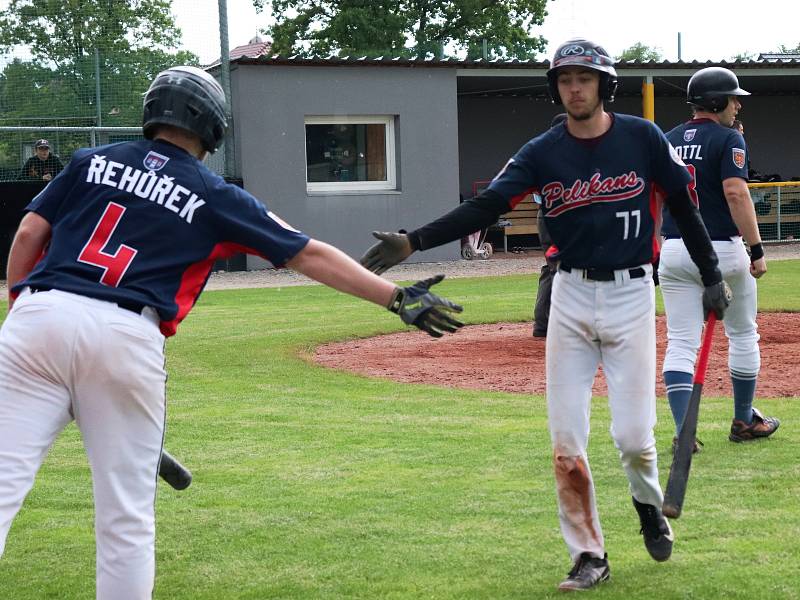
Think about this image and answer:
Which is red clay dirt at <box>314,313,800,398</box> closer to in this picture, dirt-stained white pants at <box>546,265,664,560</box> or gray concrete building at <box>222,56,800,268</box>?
dirt-stained white pants at <box>546,265,664,560</box>

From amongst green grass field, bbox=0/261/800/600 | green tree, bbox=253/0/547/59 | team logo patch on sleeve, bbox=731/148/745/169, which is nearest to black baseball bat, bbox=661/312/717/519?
green grass field, bbox=0/261/800/600

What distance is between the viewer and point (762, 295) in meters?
15.7

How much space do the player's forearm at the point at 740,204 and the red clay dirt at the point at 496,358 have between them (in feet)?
8.85

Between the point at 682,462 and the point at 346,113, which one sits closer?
the point at 682,462

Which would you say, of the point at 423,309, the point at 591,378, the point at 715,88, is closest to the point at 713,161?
the point at 715,88

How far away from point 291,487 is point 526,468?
4.49 ft

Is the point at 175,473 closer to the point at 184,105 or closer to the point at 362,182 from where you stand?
the point at 184,105

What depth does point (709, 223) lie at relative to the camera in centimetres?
674

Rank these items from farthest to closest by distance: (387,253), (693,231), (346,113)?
(346,113), (693,231), (387,253)

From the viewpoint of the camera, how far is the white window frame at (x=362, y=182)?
73.6 ft

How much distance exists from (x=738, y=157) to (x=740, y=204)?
0.29 meters

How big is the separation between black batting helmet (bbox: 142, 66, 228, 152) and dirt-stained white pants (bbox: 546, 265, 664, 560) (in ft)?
5.53

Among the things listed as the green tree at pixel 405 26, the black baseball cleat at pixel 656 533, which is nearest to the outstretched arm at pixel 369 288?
the black baseball cleat at pixel 656 533

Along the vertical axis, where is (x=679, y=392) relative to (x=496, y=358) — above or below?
above
